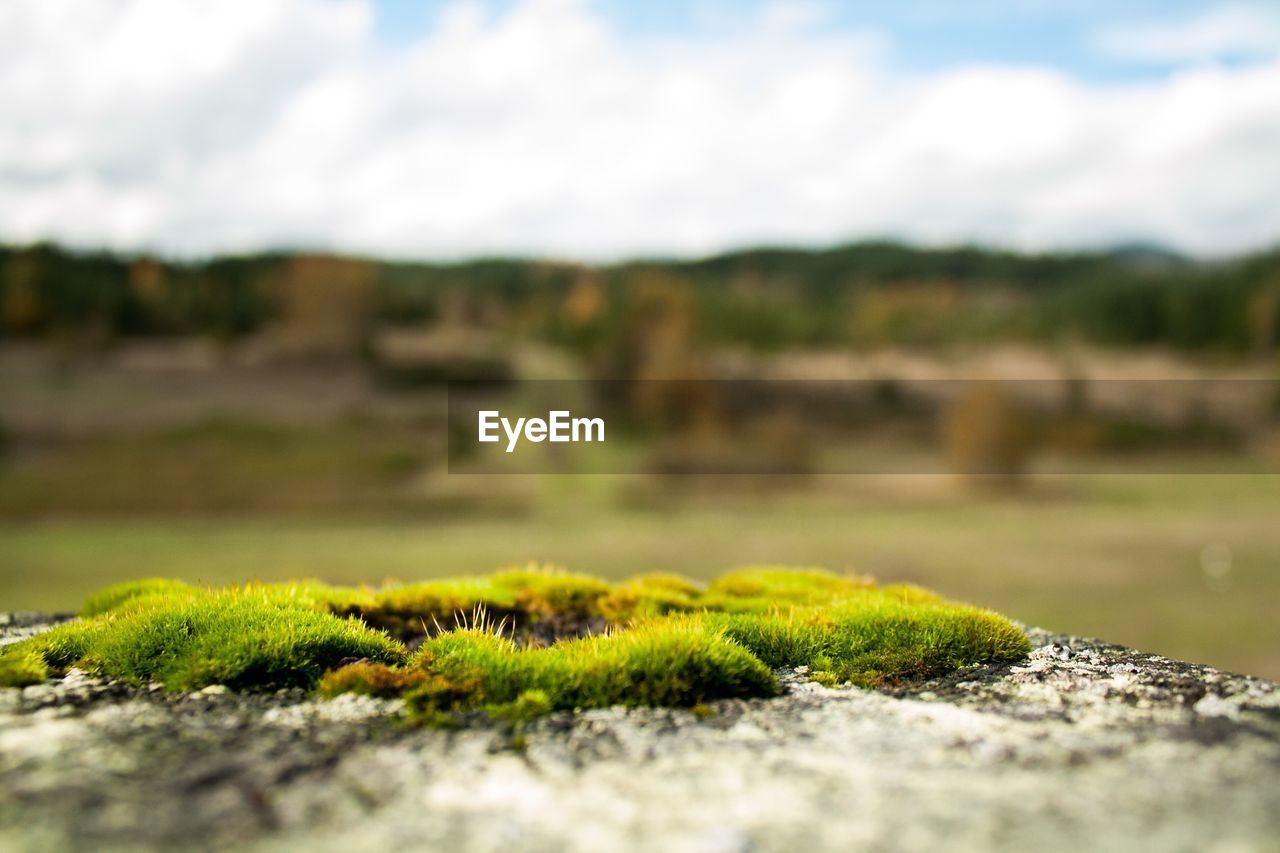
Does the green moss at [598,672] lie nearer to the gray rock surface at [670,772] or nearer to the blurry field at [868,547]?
the gray rock surface at [670,772]

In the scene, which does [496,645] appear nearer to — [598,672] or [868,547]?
[598,672]

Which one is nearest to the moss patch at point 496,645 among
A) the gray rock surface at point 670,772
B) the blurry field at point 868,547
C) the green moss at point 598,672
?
the green moss at point 598,672

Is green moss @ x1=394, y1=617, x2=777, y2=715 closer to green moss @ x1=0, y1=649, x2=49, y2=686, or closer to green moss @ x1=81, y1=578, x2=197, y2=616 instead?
green moss @ x1=0, y1=649, x2=49, y2=686

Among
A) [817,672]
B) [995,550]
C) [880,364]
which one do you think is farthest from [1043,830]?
[880,364]

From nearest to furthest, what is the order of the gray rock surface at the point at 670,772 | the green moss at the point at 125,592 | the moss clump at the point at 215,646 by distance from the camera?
the gray rock surface at the point at 670,772 → the moss clump at the point at 215,646 → the green moss at the point at 125,592
